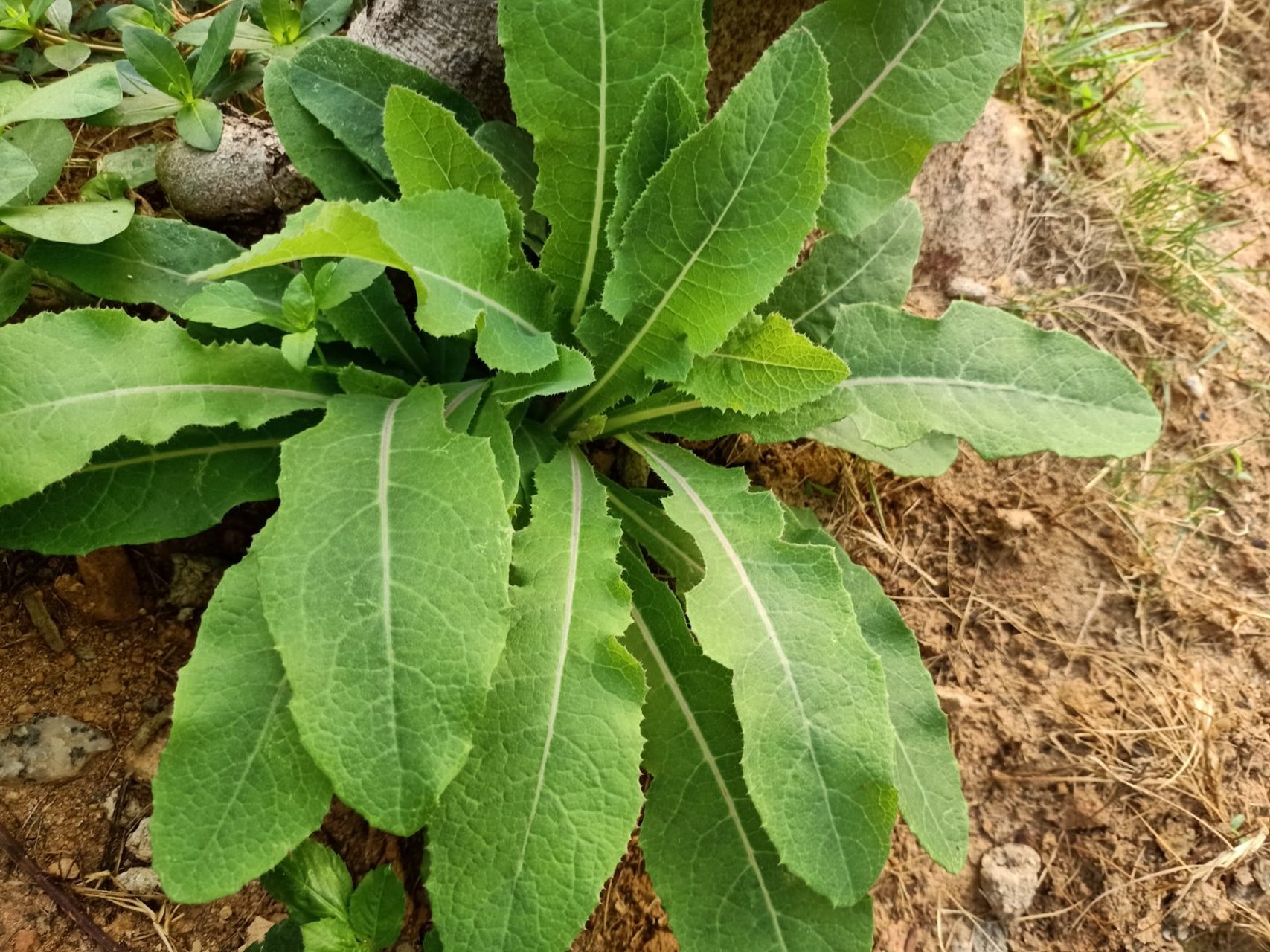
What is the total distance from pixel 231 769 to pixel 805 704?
77 cm

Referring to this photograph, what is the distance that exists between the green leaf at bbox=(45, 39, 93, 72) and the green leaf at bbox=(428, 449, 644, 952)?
1.11 meters

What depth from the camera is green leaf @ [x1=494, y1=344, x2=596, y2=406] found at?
1.37 metres

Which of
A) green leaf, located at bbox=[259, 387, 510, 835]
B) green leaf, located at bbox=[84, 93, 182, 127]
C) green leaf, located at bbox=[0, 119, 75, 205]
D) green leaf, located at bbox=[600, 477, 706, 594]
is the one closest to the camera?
green leaf, located at bbox=[259, 387, 510, 835]

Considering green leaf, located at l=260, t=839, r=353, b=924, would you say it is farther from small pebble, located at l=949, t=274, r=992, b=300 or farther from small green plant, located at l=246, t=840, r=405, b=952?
small pebble, located at l=949, t=274, r=992, b=300

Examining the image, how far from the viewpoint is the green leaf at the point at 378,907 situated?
131cm

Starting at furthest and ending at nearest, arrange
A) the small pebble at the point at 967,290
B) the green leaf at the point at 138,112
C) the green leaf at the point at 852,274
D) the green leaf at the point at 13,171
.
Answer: the small pebble at the point at 967,290 < the green leaf at the point at 852,274 < the green leaf at the point at 138,112 < the green leaf at the point at 13,171

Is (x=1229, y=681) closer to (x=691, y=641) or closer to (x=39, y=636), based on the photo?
(x=691, y=641)

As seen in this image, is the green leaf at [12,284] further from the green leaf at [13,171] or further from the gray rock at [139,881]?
the gray rock at [139,881]

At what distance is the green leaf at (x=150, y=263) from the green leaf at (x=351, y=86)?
0.80 ft

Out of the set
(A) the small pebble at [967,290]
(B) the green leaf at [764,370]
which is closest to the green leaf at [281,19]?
(B) the green leaf at [764,370]

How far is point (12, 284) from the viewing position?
1.39 meters

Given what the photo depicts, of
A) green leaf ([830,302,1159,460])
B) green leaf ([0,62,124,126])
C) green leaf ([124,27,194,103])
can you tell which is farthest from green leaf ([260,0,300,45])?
green leaf ([830,302,1159,460])

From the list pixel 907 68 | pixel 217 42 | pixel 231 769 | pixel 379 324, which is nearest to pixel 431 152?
pixel 379 324

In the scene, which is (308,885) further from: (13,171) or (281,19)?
(281,19)
